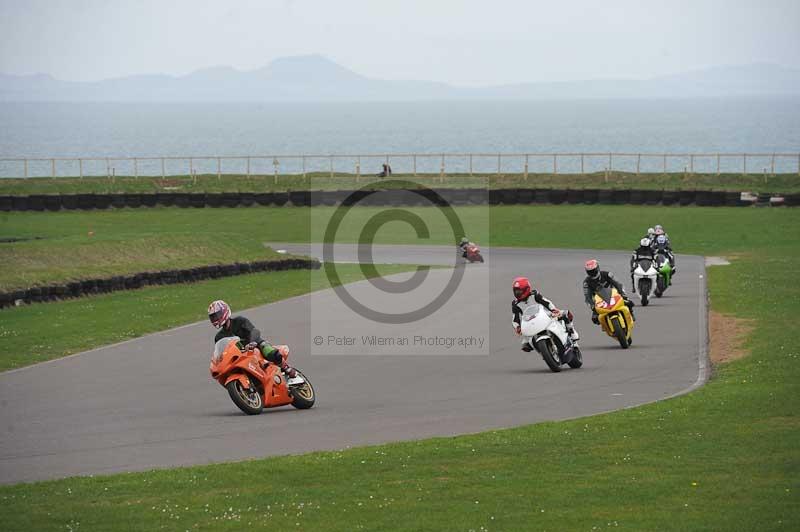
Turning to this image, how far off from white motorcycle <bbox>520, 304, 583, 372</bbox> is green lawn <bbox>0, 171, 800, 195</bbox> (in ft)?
155

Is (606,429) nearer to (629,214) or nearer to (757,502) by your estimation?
(757,502)

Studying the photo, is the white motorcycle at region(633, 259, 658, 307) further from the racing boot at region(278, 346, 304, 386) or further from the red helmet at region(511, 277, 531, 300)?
the racing boot at region(278, 346, 304, 386)

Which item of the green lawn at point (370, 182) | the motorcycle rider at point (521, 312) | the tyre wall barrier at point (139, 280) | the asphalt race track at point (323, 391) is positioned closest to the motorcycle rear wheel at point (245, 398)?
the asphalt race track at point (323, 391)

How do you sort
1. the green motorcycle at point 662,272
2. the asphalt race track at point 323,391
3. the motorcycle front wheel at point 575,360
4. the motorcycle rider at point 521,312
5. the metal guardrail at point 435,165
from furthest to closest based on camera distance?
A: the metal guardrail at point 435,165 → the green motorcycle at point 662,272 → the motorcycle front wheel at point 575,360 → the motorcycle rider at point 521,312 → the asphalt race track at point 323,391

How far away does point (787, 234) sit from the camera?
50562 millimetres

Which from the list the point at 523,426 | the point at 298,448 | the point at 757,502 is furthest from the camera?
the point at 523,426

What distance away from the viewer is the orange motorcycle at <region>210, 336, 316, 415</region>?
16.5m

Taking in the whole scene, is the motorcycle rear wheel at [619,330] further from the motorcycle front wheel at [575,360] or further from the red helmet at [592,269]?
the motorcycle front wheel at [575,360]

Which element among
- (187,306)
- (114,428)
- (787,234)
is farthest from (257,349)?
(787,234)

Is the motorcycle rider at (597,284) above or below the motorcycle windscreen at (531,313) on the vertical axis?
above

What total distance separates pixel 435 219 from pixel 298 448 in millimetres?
47816

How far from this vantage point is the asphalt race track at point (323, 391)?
1478 cm

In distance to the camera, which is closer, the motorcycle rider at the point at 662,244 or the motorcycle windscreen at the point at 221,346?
the motorcycle windscreen at the point at 221,346

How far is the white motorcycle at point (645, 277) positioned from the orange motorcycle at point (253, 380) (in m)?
14.4
